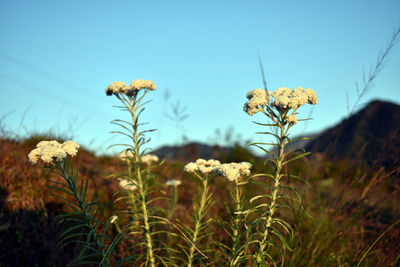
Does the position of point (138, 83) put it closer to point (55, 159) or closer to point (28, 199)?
point (55, 159)

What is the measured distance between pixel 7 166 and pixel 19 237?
137cm

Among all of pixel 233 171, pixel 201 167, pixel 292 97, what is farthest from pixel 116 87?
pixel 292 97

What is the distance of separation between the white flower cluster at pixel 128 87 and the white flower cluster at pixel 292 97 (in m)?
1.09

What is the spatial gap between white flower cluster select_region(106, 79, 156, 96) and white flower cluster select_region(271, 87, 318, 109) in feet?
3.58

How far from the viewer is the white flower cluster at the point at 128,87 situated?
2.37m

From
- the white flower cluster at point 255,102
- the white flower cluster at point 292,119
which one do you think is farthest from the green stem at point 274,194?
the white flower cluster at point 255,102

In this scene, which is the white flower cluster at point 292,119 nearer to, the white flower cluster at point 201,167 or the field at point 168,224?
the field at point 168,224

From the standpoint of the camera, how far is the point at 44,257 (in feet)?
10.7

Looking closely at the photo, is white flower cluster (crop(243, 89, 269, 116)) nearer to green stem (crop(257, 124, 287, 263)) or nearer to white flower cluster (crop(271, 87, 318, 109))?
white flower cluster (crop(271, 87, 318, 109))

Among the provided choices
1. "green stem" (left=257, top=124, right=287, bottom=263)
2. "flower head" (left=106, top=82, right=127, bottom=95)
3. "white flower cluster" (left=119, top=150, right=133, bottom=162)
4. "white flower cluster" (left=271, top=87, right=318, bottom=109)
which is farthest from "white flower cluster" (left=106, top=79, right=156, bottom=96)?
"green stem" (left=257, top=124, right=287, bottom=263)

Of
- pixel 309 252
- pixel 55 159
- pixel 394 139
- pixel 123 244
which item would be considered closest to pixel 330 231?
pixel 309 252

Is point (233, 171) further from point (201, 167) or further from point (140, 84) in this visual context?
point (140, 84)

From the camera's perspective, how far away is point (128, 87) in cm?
241

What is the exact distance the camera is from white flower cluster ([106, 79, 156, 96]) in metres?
2.37
